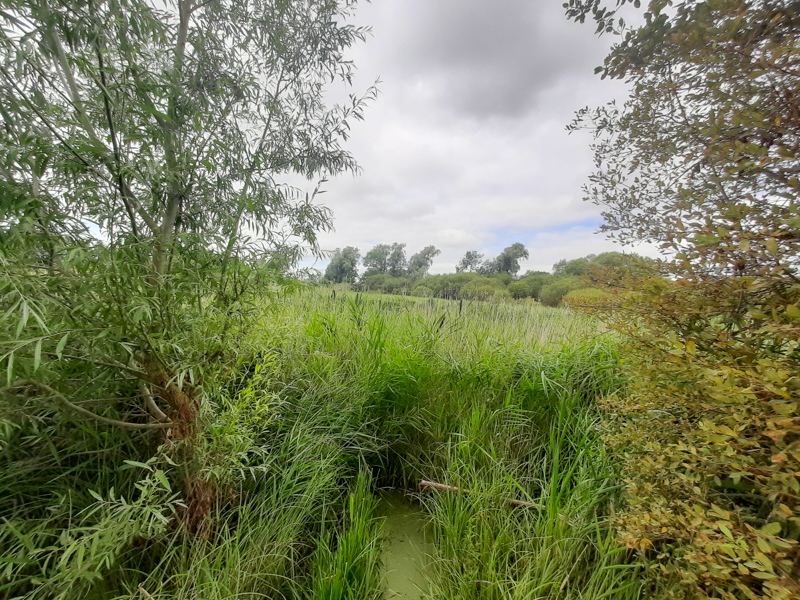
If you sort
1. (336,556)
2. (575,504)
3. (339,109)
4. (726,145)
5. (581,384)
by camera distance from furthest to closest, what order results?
1. (339,109)
2. (581,384)
3. (575,504)
4. (336,556)
5. (726,145)

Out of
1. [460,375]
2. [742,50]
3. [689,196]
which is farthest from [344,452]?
[742,50]

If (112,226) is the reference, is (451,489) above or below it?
below

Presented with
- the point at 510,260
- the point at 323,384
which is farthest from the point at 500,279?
the point at 323,384

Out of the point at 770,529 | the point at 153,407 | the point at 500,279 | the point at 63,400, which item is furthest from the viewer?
the point at 500,279

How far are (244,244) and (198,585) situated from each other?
129cm

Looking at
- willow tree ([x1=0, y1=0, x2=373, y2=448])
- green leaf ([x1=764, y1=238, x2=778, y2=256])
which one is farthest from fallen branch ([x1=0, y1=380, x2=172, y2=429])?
green leaf ([x1=764, y1=238, x2=778, y2=256])

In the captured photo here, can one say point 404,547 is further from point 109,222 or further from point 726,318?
point 109,222

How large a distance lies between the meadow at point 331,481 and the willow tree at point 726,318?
40cm

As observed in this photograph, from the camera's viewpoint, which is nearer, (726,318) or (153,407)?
(726,318)

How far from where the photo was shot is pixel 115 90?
1000mm

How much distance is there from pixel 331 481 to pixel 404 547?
519 millimetres

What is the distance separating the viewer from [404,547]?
1.50m

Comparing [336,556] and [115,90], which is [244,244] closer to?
[115,90]

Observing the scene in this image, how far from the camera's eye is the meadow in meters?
0.99
